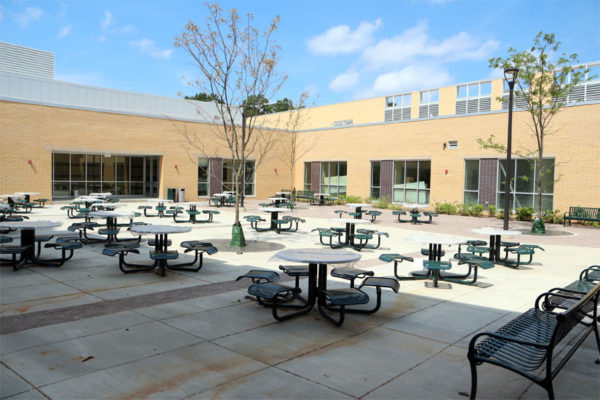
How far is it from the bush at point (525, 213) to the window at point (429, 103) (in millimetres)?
20215

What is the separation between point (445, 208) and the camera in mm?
26938

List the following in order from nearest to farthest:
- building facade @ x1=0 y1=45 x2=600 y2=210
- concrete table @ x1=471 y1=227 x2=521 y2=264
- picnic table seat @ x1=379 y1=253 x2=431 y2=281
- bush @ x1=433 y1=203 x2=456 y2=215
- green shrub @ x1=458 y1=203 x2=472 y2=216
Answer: picnic table seat @ x1=379 y1=253 x2=431 y2=281 < concrete table @ x1=471 y1=227 x2=521 y2=264 < building facade @ x1=0 y1=45 x2=600 y2=210 < green shrub @ x1=458 y1=203 x2=472 y2=216 < bush @ x1=433 y1=203 x2=456 y2=215

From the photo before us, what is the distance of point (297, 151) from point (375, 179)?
8196 millimetres

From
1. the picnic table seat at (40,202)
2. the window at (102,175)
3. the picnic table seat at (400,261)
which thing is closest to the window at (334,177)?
the window at (102,175)

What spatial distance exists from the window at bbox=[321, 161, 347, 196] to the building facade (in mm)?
85

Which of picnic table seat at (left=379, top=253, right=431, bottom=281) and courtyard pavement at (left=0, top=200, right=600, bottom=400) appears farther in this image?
picnic table seat at (left=379, top=253, right=431, bottom=281)

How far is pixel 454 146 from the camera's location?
89.3 feet

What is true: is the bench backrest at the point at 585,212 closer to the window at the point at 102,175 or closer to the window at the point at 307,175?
the window at the point at 307,175

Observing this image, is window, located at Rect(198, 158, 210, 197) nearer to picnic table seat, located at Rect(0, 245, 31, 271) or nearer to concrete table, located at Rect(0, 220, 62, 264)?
concrete table, located at Rect(0, 220, 62, 264)

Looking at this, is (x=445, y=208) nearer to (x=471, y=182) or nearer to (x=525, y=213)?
(x=471, y=182)

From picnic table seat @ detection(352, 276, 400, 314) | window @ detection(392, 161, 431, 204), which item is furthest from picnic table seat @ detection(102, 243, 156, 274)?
window @ detection(392, 161, 431, 204)

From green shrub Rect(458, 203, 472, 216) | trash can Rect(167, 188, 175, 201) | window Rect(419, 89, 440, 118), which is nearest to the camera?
green shrub Rect(458, 203, 472, 216)

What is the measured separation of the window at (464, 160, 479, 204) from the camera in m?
26.3

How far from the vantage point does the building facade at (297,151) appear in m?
22.9
